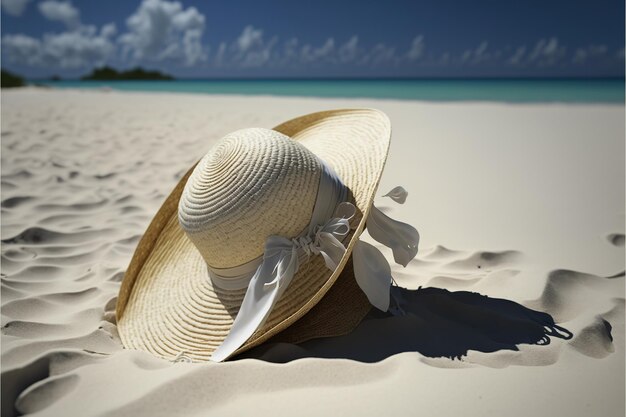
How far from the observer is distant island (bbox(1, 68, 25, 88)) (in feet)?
68.1

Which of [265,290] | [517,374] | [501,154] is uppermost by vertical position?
[501,154]

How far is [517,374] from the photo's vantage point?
1415 mm

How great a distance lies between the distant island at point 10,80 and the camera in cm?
2075

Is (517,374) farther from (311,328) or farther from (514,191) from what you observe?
(514,191)

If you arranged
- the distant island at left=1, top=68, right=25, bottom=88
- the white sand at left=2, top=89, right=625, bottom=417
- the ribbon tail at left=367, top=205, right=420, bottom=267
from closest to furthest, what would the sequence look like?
1. the white sand at left=2, top=89, right=625, bottom=417
2. the ribbon tail at left=367, top=205, right=420, bottom=267
3. the distant island at left=1, top=68, right=25, bottom=88

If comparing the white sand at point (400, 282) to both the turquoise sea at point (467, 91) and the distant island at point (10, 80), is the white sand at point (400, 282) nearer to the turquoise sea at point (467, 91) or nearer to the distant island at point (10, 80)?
the turquoise sea at point (467, 91)

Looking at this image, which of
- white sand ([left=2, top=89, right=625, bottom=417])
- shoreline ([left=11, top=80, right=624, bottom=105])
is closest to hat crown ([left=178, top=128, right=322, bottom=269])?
white sand ([left=2, top=89, right=625, bottom=417])

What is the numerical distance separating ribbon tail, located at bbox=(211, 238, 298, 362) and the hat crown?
58 mm

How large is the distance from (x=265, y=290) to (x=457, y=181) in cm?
250

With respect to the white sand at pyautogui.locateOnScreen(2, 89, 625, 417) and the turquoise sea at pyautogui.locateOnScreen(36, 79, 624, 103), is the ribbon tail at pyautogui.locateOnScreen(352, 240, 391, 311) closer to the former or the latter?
the white sand at pyautogui.locateOnScreen(2, 89, 625, 417)

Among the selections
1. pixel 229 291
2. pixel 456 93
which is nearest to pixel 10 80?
pixel 456 93

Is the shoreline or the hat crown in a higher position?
the shoreline

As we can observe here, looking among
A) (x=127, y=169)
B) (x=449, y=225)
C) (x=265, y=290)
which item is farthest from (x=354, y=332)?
(x=127, y=169)

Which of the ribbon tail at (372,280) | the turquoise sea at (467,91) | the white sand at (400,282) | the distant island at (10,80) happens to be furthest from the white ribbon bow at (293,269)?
the distant island at (10,80)
